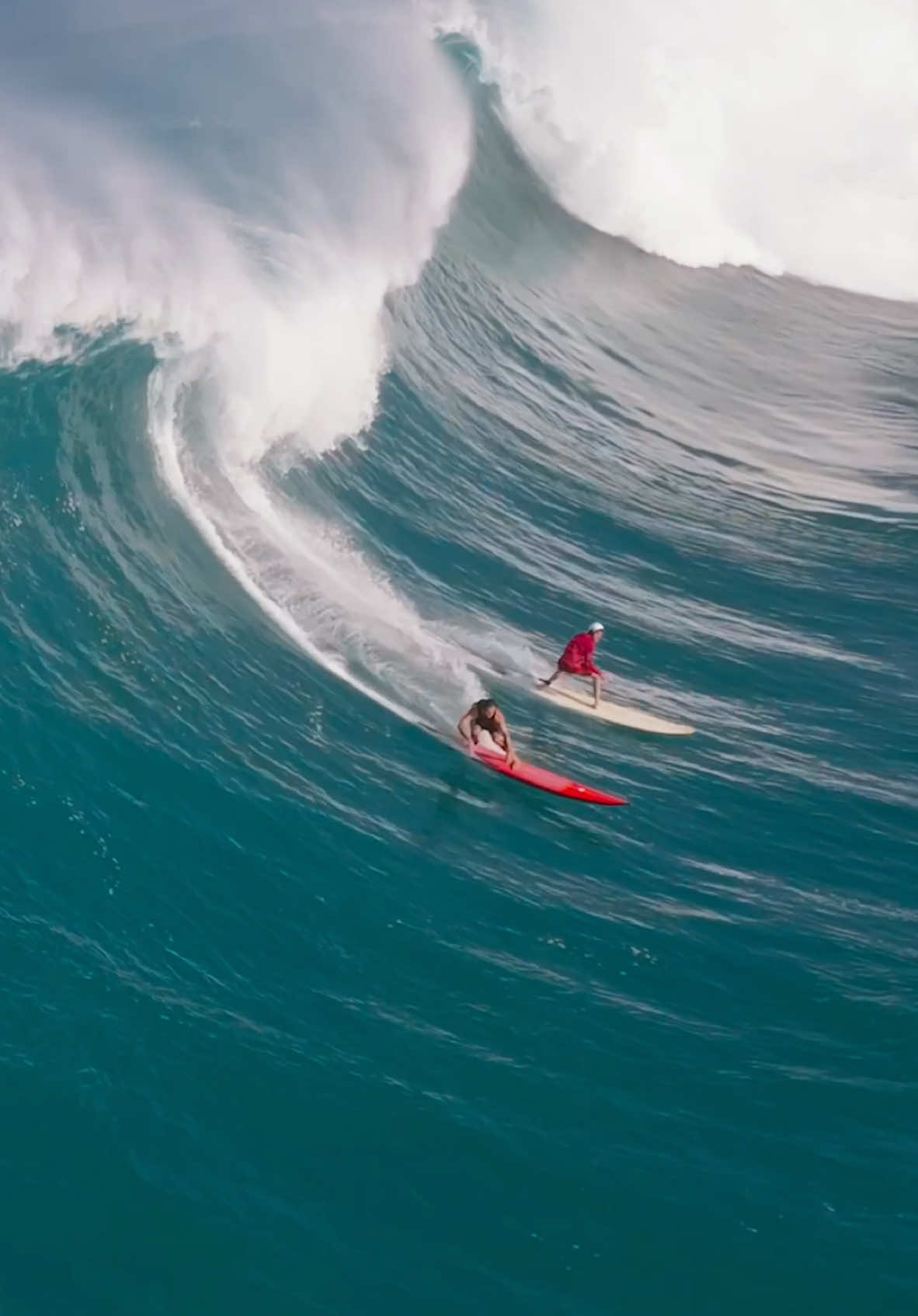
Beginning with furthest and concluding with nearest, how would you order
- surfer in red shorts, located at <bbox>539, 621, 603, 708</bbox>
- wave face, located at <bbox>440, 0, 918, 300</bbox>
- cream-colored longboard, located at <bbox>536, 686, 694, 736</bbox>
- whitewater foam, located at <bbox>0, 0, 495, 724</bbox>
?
wave face, located at <bbox>440, 0, 918, 300</bbox> → whitewater foam, located at <bbox>0, 0, 495, 724</bbox> → surfer in red shorts, located at <bbox>539, 621, 603, 708</bbox> → cream-colored longboard, located at <bbox>536, 686, 694, 736</bbox>

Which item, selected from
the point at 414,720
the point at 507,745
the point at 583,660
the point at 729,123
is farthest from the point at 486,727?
the point at 729,123

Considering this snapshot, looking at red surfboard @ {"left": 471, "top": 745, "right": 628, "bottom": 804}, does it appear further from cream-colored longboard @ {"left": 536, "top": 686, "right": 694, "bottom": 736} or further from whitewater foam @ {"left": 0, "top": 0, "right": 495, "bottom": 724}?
cream-colored longboard @ {"left": 536, "top": 686, "right": 694, "bottom": 736}

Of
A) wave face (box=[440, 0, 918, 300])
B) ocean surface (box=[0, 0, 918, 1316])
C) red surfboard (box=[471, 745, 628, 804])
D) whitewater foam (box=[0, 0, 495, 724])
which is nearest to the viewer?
ocean surface (box=[0, 0, 918, 1316])

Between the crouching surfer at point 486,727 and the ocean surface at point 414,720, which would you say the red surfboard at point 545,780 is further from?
the ocean surface at point 414,720

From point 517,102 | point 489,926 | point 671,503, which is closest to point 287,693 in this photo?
point 489,926

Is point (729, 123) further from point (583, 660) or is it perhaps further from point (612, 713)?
point (612, 713)

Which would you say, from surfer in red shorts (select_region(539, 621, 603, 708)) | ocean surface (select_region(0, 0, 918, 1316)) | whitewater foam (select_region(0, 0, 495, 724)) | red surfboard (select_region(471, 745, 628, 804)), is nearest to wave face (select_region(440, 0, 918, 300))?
ocean surface (select_region(0, 0, 918, 1316))

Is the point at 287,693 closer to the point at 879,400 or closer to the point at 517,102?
the point at 879,400

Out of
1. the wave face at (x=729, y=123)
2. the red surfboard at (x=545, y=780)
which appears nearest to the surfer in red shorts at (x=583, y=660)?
the red surfboard at (x=545, y=780)
